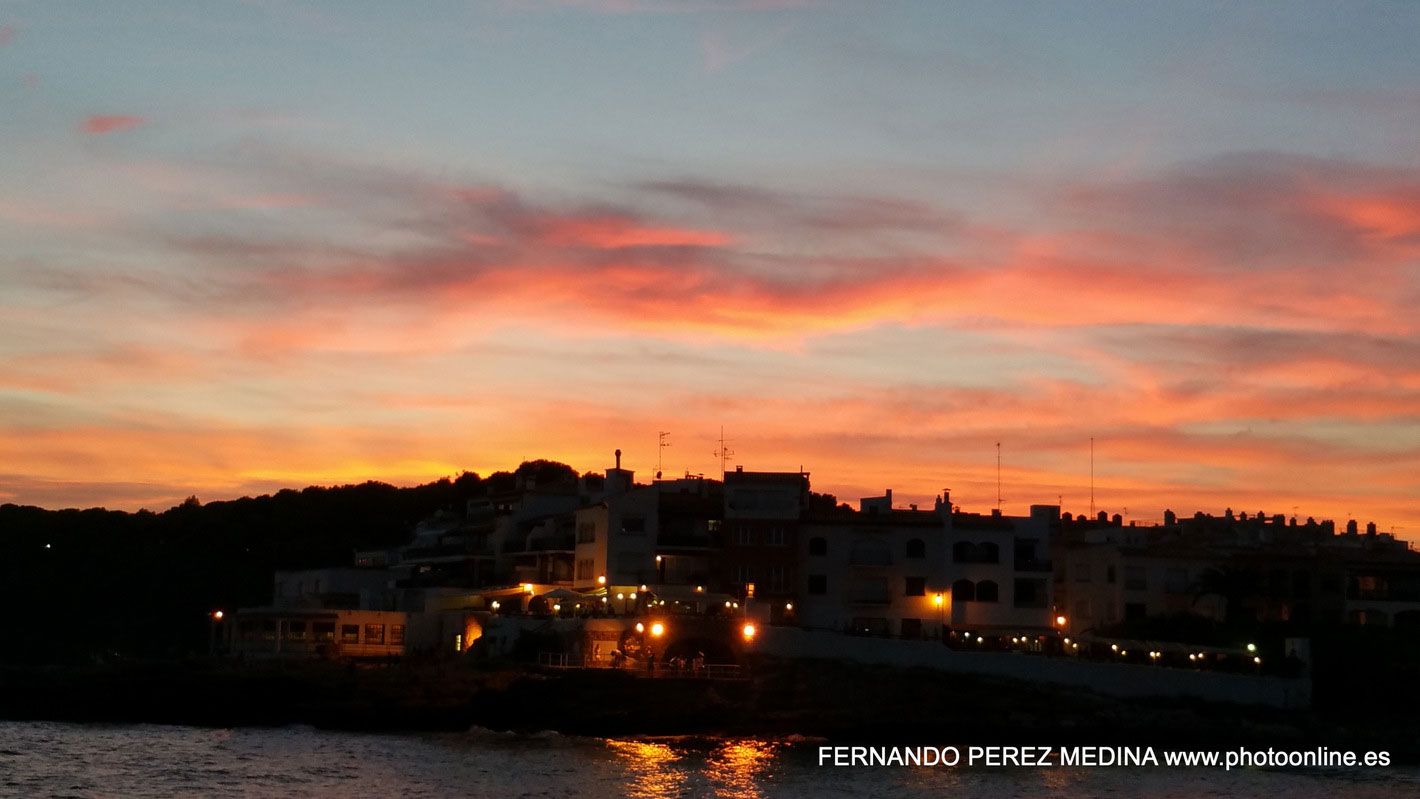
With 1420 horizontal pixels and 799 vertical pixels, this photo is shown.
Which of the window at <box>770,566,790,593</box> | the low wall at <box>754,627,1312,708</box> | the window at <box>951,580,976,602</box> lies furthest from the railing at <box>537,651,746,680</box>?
the window at <box>951,580,976,602</box>

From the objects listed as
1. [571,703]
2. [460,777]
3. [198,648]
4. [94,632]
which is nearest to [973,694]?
[571,703]

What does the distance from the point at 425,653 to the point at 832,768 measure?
126ft

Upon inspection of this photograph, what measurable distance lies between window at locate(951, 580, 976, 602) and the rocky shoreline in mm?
18880

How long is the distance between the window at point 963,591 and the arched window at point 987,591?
1.11 feet

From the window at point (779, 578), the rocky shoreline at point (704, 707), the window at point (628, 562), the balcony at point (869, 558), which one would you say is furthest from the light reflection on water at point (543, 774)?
the balcony at point (869, 558)

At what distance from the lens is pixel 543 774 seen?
201 ft

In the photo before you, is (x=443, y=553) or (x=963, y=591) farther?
(x=443, y=553)

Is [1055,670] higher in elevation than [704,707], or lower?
higher

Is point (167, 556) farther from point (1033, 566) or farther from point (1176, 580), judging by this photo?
point (1176, 580)

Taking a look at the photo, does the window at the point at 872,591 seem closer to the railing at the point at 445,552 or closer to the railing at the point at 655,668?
the railing at the point at 655,668

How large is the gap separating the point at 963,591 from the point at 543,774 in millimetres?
Answer: 41068

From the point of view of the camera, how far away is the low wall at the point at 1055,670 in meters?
73.9

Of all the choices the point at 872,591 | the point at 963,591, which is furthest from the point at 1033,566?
the point at 872,591

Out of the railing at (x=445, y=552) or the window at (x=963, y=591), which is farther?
the railing at (x=445, y=552)
